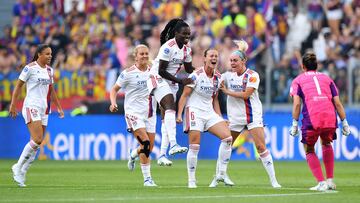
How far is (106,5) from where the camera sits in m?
36.3

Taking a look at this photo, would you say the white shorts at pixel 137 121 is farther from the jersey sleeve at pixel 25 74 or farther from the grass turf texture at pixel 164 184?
the jersey sleeve at pixel 25 74

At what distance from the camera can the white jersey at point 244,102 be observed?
1825cm

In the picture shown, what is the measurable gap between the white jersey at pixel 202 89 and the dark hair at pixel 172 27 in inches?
35.0

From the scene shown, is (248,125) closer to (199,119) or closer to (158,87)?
(199,119)

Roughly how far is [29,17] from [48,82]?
17.6 meters

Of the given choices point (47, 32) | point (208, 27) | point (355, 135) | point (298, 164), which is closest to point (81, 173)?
point (298, 164)

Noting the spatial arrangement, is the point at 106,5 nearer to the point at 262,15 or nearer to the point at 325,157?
the point at 262,15

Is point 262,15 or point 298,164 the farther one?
point 262,15

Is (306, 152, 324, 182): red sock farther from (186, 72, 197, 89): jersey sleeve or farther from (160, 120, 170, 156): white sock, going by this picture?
(160, 120, 170, 156): white sock

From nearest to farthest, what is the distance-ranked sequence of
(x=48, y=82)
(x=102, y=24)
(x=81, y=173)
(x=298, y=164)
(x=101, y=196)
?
(x=101, y=196)
(x=48, y=82)
(x=81, y=173)
(x=298, y=164)
(x=102, y=24)

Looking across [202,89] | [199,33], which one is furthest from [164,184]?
[199,33]

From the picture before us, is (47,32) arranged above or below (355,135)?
above

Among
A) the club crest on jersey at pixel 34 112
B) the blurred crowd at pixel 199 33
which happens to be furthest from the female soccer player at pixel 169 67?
the blurred crowd at pixel 199 33

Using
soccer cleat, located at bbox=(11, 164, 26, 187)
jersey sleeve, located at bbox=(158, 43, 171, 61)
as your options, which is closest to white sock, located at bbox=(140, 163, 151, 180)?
jersey sleeve, located at bbox=(158, 43, 171, 61)
